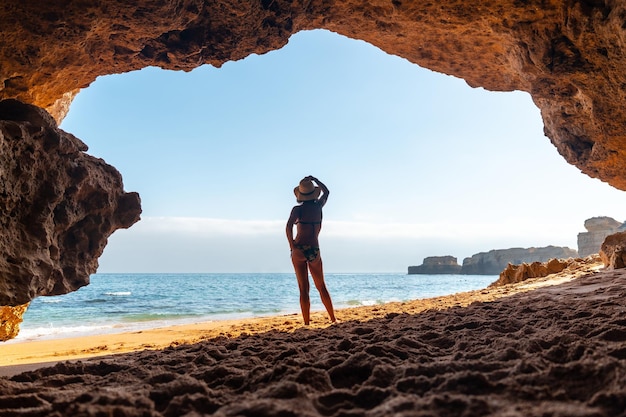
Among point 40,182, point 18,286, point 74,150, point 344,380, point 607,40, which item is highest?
point 607,40

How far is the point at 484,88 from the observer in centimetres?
729

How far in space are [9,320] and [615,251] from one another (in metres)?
9.54

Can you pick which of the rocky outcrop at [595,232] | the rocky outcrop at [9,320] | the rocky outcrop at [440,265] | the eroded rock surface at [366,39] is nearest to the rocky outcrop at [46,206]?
the eroded rock surface at [366,39]

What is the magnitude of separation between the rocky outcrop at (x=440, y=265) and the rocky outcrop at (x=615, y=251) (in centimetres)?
6581

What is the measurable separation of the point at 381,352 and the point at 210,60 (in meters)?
4.44

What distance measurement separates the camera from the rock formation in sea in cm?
355

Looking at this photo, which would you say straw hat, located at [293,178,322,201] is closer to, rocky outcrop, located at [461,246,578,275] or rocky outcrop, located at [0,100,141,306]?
rocky outcrop, located at [0,100,141,306]

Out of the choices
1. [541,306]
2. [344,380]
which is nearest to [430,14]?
[541,306]

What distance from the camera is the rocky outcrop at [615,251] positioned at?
6477 mm

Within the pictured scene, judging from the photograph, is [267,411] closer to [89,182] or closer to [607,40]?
[89,182]

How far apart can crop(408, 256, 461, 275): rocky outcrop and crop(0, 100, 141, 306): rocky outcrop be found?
71546 mm

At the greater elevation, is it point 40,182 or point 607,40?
point 607,40

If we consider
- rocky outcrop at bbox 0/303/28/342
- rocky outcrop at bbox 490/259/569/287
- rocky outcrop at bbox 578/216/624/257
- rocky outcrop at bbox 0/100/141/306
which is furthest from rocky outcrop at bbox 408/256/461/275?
rocky outcrop at bbox 0/100/141/306

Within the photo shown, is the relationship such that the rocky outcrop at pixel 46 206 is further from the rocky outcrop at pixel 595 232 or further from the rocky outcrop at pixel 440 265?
the rocky outcrop at pixel 440 265
